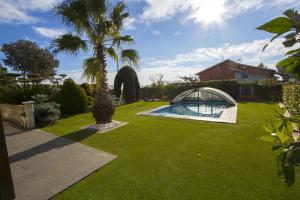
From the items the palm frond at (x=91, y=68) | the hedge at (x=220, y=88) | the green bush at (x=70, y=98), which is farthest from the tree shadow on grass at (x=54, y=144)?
the hedge at (x=220, y=88)

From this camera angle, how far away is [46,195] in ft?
11.1

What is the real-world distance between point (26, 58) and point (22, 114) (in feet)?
112

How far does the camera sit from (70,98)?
496 inches

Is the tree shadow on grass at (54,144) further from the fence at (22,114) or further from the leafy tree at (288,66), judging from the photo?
the leafy tree at (288,66)

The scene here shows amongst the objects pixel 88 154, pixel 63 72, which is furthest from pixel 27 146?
pixel 63 72

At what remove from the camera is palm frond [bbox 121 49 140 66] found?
8711 millimetres

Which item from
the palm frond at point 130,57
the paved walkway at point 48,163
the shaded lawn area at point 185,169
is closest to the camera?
the shaded lawn area at point 185,169

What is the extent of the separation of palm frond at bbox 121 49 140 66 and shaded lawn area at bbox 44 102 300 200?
3.82m

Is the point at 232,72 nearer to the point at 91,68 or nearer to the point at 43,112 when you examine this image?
the point at 91,68

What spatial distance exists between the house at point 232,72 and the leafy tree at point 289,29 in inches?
1346

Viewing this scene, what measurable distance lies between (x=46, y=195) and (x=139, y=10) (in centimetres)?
1031

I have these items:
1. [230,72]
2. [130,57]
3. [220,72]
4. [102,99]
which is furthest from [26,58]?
[230,72]

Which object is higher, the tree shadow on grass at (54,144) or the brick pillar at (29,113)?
the brick pillar at (29,113)

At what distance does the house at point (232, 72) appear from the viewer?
109ft
